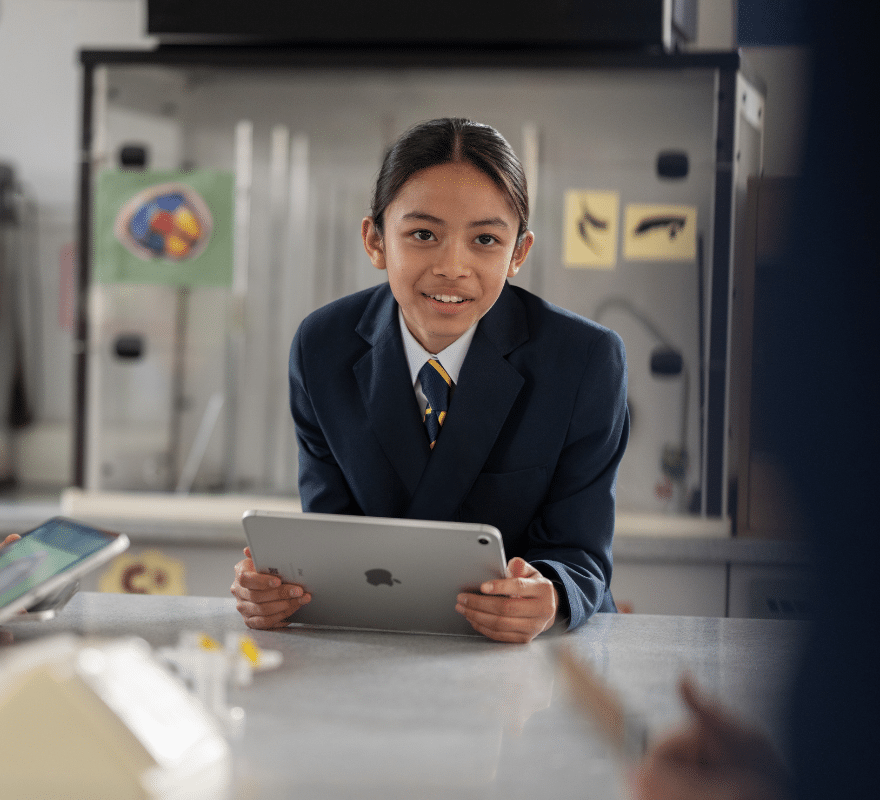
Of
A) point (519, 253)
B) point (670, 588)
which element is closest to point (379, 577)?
point (519, 253)

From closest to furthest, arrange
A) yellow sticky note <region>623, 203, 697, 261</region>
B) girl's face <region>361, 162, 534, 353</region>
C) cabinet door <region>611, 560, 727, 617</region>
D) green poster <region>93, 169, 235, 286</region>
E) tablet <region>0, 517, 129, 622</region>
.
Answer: tablet <region>0, 517, 129, 622</region>
girl's face <region>361, 162, 534, 353</region>
cabinet door <region>611, 560, 727, 617</region>
yellow sticky note <region>623, 203, 697, 261</region>
green poster <region>93, 169, 235, 286</region>

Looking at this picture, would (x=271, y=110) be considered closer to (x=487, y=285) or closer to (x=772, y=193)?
(x=487, y=285)

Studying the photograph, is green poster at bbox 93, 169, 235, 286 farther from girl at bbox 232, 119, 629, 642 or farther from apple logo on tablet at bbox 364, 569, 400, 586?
apple logo on tablet at bbox 364, 569, 400, 586

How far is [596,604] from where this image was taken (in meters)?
1.13

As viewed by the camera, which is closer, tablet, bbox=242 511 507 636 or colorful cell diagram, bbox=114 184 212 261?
tablet, bbox=242 511 507 636

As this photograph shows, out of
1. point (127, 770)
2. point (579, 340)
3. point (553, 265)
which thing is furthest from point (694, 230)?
point (127, 770)

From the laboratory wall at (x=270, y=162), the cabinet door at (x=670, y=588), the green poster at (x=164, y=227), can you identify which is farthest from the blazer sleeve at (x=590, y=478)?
the green poster at (x=164, y=227)

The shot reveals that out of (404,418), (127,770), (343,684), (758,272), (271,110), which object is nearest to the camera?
(758,272)

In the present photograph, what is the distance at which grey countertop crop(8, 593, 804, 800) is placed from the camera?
2.04 feet

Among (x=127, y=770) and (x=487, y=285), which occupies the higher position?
(x=487, y=285)

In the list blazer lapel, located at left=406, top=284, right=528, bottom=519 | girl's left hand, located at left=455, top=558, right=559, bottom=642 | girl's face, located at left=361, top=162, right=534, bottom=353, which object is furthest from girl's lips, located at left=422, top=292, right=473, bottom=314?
girl's left hand, located at left=455, top=558, right=559, bottom=642

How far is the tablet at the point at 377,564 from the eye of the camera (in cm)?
91

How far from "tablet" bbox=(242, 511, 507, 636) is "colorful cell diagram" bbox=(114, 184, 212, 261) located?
1566 mm

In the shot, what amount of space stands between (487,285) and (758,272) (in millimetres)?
869
